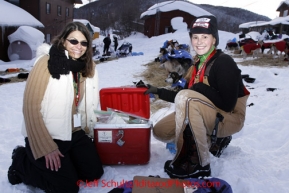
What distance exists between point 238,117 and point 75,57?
4.99 ft

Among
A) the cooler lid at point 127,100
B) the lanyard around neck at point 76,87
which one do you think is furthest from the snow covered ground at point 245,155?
the lanyard around neck at point 76,87

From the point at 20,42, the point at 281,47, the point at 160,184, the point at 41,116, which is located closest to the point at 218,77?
the point at 160,184

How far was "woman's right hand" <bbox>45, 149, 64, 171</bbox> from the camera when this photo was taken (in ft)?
6.00

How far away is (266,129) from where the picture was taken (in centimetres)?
319

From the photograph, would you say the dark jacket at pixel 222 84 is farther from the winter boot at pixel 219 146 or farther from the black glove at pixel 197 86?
the winter boot at pixel 219 146

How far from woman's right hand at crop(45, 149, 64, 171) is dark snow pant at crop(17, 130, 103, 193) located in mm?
64

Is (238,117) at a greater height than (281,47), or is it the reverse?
(281,47)

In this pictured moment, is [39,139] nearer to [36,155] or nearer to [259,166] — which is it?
[36,155]

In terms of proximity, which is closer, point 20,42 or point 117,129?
point 117,129

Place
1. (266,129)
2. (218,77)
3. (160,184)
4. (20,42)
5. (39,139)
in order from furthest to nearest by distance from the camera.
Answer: (20,42)
(266,129)
(218,77)
(39,139)
(160,184)

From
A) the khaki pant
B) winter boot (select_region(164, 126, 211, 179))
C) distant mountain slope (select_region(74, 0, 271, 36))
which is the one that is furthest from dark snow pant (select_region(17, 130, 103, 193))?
distant mountain slope (select_region(74, 0, 271, 36))

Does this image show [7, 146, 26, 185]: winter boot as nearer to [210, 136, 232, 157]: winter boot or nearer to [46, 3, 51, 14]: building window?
[210, 136, 232, 157]: winter boot

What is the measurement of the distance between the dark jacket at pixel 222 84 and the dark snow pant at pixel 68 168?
105cm

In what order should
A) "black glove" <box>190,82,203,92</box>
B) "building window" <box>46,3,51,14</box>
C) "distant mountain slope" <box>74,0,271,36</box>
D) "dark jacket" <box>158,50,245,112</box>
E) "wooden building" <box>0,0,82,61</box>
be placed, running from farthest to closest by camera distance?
1. "distant mountain slope" <box>74,0,271,36</box>
2. "building window" <box>46,3,51,14</box>
3. "wooden building" <box>0,0,82,61</box>
4. "black glove" <box>190,82,203,92</box>
5. "dark jacket" <box>158,50,245,112</box>
